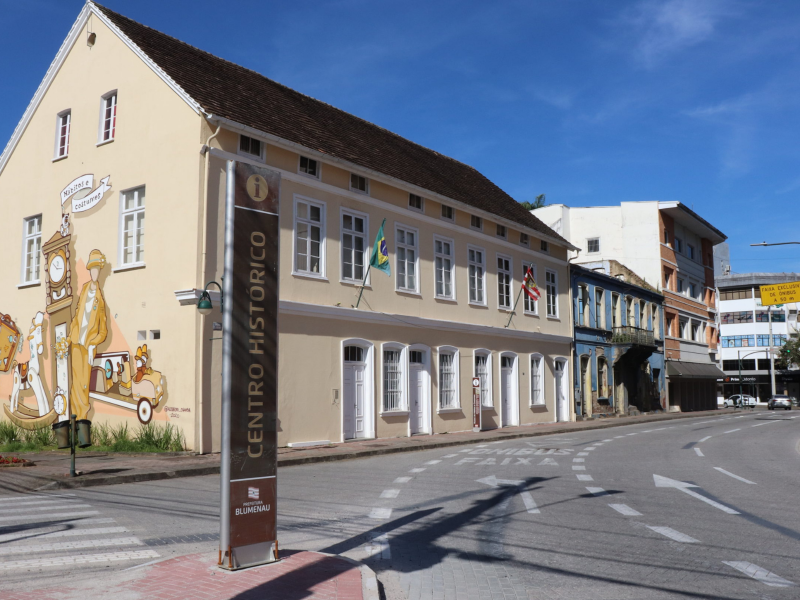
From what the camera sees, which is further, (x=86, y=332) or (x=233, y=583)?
(x=86, y=332)

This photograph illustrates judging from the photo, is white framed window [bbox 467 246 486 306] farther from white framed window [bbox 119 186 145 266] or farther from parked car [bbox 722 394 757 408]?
parked car [bbox 722 394 757 408]

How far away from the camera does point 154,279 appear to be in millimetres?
17562

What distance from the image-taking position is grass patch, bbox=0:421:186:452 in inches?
649

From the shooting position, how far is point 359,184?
21391 mm

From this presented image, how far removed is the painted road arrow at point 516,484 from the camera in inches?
376

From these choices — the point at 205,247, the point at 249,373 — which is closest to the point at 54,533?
the point at 249,373

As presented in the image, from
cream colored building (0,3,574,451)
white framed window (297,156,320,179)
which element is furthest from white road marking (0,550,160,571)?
white framed window (297,156,320,179)

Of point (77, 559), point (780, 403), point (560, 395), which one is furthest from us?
point (780, 403)

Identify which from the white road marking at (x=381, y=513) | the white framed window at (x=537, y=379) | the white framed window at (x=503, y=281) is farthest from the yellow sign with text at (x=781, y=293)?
the white road marking at (x=381, y=513)

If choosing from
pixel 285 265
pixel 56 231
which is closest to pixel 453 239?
pixel 285 265

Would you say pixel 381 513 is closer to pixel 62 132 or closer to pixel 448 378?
pixel 448 378

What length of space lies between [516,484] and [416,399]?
11426mm

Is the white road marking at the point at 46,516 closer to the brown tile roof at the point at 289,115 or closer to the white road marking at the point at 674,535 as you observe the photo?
the white road marking at the point at 674,535

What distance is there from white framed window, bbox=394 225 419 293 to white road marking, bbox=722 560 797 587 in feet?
54.5
